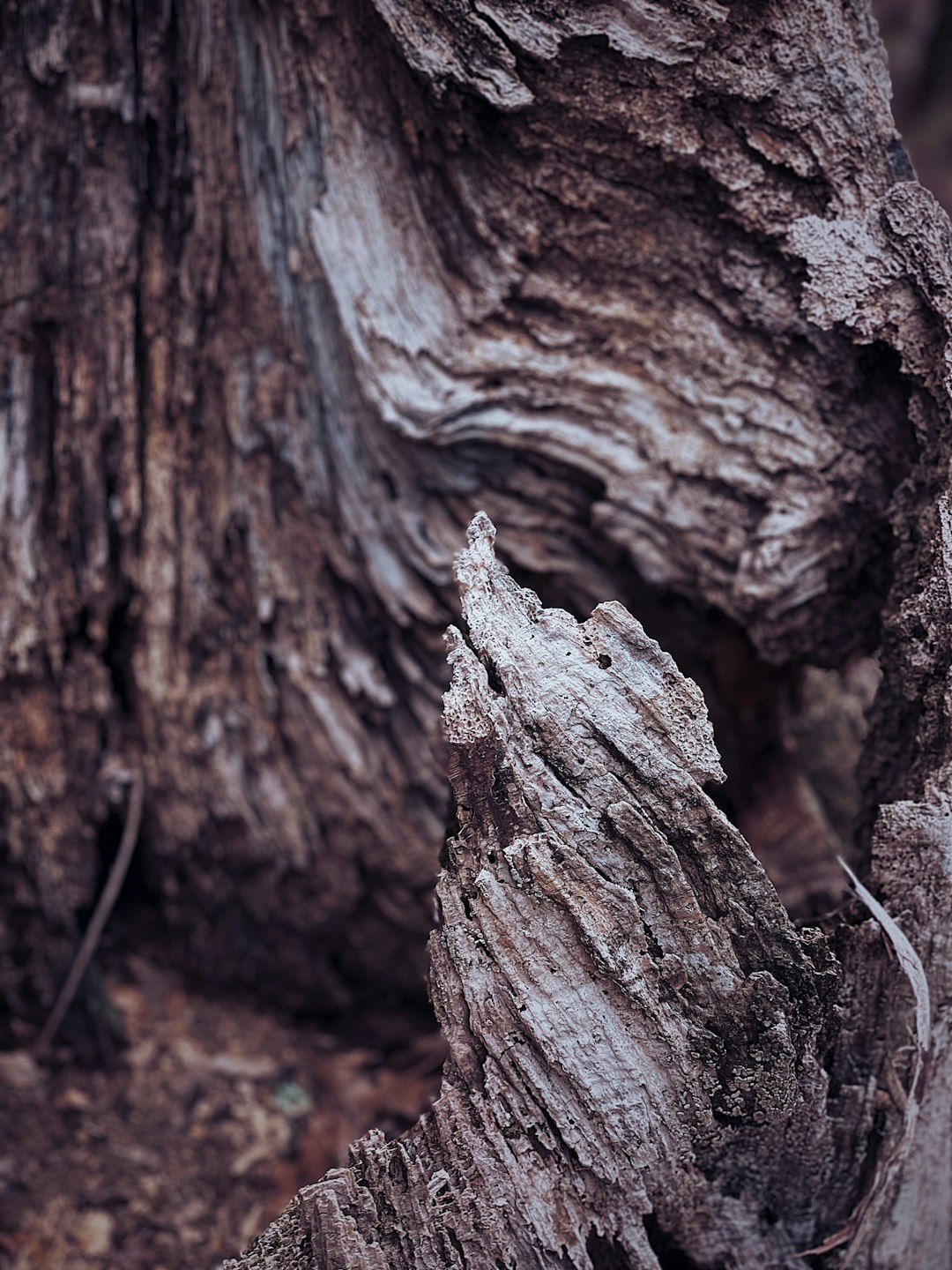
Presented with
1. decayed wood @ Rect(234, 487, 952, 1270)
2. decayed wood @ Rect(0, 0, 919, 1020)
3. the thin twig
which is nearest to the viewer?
decayed wood @ Rect(234, 487, 952, 1270)

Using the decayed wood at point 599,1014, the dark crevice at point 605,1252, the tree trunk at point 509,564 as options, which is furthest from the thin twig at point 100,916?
the dark crevice at point 605,1252

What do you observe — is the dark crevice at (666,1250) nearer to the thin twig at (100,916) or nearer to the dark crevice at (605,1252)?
the dark crevice at (605,1252)

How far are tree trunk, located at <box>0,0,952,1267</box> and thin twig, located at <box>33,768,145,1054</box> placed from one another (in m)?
0.04

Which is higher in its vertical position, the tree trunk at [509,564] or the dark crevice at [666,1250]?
the tree trunk at [509,564]

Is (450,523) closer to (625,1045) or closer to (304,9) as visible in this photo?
(304,9)

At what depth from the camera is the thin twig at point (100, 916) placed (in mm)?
2639

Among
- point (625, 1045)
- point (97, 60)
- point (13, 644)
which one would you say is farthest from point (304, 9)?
point (625, 1045)

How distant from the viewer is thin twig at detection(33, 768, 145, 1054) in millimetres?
2639

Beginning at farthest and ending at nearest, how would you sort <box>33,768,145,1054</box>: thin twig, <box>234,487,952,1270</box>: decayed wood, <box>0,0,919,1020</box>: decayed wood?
<box>33,768,145,1054</box>: thin twig
<box>0,0,919,1020</box>: decayed wood
<box>234,487,952,1270</box>: decayed wood

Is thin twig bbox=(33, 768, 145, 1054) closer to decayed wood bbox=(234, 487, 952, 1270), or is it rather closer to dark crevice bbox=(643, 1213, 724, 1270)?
decayed wood bbox=(234, 487, 952, 1270)

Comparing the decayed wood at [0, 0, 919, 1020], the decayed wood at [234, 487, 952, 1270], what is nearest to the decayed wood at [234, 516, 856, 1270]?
the decayed wood at [234, 487, 952, 1270]

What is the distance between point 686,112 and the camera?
73.4 inches

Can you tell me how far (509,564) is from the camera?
7.86ft

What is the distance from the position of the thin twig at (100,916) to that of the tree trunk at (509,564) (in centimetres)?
4
